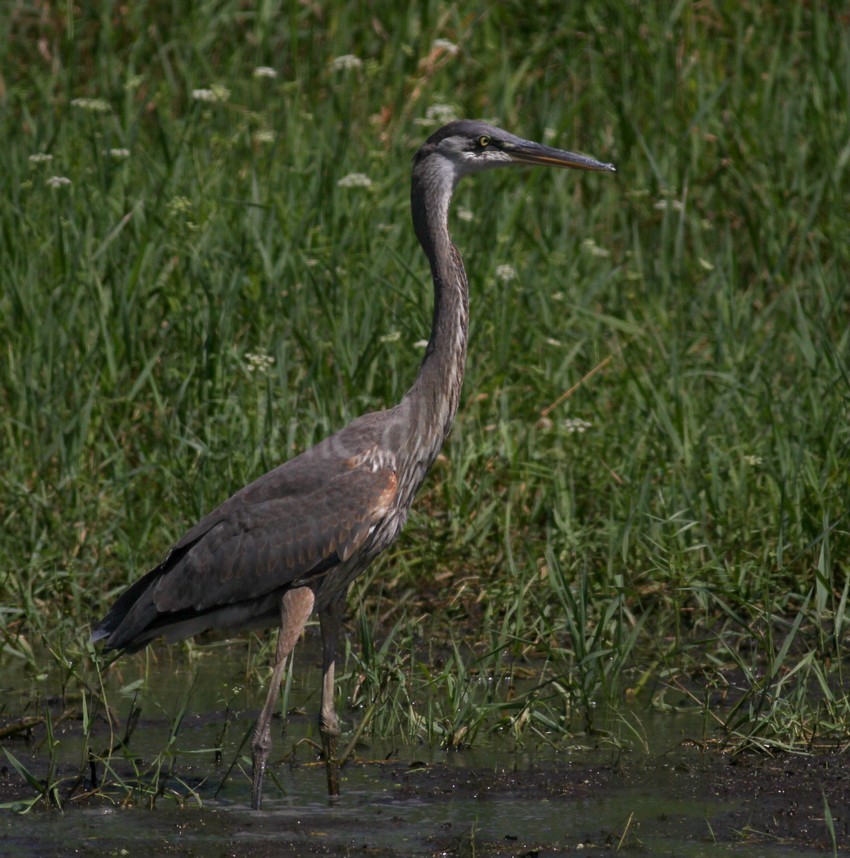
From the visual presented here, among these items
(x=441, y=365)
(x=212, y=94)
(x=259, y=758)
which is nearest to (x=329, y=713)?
(x=259, y=758)

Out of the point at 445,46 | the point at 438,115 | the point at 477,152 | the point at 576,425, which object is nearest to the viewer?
the point at 477,152

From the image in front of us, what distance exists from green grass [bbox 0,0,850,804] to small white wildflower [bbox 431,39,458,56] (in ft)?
0.35

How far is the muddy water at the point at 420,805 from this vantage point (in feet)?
14.2

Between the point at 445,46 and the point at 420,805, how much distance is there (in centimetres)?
526

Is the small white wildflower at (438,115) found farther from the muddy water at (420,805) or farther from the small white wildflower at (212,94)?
the muddy water at (420,805)

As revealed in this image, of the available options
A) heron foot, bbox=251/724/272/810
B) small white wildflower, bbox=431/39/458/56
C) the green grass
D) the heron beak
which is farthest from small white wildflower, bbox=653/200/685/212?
heron foot, bbox=251/724/272/810

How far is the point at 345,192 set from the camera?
7793 millimetres

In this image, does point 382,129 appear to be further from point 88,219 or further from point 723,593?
point 723,593

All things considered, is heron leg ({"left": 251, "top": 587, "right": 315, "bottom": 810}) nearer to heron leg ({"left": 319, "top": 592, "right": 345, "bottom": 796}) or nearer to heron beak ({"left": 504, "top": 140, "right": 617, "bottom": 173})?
heron leg ({"left": 319, "top": 592, "right": 345, "bottom": 796})

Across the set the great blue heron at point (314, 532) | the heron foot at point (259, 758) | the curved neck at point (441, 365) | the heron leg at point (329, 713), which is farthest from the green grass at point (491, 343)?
the curved neck at point (441, 365)

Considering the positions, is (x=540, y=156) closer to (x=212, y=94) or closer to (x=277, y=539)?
(x=277, y=539)

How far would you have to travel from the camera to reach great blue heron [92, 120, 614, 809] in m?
5.04

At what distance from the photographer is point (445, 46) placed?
8820 millimetres

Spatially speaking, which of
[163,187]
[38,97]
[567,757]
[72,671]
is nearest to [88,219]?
[163,187]
